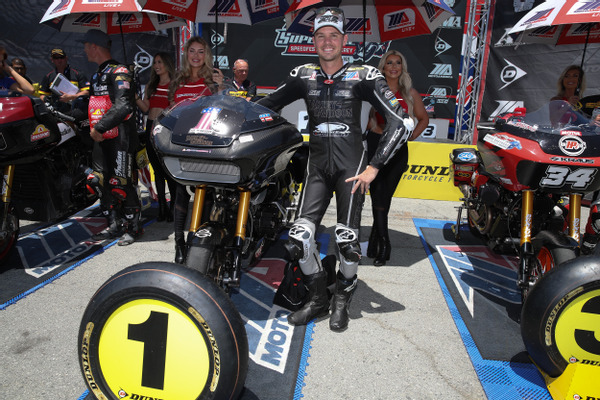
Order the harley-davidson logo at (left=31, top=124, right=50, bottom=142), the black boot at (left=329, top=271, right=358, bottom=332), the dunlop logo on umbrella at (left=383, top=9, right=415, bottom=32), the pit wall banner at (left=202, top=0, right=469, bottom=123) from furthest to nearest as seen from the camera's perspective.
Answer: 1. the pit wall banner at (left=202, top=0, right=469, bottom=123)
2. the dunlop logo on umbrella at (left=383, top=9, right=415, bottom=32)
3. the harley-davidson logo at (left=31, top=124, right=50, bottom=142)
4. the black boot at (left=329, top=271, right=358, bottom=332)

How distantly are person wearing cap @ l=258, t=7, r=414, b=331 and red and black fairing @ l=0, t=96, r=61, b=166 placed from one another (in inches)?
90.7

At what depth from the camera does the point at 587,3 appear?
12.3 feet

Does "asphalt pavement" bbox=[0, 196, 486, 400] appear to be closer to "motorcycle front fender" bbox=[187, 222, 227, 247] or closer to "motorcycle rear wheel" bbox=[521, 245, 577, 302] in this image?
"motorcycle rear wheel" bbox=[521, 245, 577, 302]

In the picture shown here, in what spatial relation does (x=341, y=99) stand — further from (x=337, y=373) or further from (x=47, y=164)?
(x=47, y=164)

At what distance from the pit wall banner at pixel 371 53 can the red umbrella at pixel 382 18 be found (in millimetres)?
4914

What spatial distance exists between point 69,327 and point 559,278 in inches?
126

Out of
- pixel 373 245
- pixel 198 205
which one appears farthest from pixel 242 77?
pixel 198 205

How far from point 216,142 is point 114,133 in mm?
2688

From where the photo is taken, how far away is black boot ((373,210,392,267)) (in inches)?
171

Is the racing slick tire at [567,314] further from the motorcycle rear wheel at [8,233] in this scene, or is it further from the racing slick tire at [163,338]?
the motorcycle rear wheel at [8,233]

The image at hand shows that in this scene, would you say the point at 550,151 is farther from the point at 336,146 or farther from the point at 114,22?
the point at 114,22

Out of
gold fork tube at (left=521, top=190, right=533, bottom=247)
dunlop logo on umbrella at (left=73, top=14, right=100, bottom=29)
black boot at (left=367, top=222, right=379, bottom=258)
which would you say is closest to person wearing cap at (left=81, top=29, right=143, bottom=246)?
dunlop logo on umbrella at (left=73, top=14, right=100, bottom=29)

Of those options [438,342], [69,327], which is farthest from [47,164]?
[438,342]

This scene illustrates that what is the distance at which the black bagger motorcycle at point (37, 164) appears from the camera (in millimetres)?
3666
